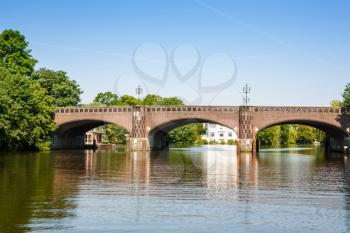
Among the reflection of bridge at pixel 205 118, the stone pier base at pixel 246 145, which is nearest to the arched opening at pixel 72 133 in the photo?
the reflection of bridge at pixel 205 118

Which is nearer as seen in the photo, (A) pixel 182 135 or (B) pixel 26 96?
(B) pixel 26 96

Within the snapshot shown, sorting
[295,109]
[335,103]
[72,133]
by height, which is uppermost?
[335,103]

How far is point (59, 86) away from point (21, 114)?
111ft

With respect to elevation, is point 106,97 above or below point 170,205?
above

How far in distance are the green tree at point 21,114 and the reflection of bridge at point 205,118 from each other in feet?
37.7

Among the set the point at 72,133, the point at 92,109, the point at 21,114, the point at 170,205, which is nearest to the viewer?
the point at 170,205

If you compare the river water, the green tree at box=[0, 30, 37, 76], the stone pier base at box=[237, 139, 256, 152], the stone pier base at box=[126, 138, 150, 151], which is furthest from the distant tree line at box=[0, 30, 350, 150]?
the river water

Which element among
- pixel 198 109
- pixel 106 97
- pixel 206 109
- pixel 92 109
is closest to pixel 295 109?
pixel 206 109

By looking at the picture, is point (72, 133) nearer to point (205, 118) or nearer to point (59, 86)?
point (59, 86)

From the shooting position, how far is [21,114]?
81.6m

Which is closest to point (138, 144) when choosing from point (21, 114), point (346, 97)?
point (21, 114)

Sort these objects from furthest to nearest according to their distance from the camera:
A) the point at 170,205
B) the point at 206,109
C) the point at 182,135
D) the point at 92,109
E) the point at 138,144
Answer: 1. the point at 182,135
2. the point at 92,109
3. the point at 138,144
4. the point at 206,109
5. the point at 170,205

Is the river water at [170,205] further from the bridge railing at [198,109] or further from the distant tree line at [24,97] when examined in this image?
the bridge railing at [198,109]

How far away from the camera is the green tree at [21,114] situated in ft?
254
